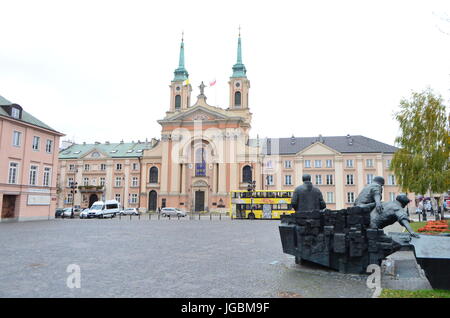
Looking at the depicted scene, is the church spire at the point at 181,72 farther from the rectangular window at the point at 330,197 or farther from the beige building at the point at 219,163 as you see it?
the rectangular window at the point at 330,197

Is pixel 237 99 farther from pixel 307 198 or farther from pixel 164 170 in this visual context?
pixel 307 198

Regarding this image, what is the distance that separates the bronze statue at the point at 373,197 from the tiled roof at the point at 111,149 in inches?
2365

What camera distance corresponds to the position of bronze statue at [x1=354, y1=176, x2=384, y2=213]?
8.40 m

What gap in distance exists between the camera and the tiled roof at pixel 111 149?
66575 millimetres

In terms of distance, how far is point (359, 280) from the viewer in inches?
297

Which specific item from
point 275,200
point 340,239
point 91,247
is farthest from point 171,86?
point 340,239

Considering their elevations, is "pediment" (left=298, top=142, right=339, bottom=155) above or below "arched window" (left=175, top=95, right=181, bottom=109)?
below

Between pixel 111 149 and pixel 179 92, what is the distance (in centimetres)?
1909

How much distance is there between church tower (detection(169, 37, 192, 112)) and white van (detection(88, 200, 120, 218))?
27.7 m

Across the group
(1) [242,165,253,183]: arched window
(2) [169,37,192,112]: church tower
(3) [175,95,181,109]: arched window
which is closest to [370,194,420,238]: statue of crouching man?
(1) [242,165,253,183]: arched window

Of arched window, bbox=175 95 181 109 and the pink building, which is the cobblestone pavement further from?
arched window, bbox=175 95 181 109

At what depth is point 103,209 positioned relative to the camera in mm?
42781
